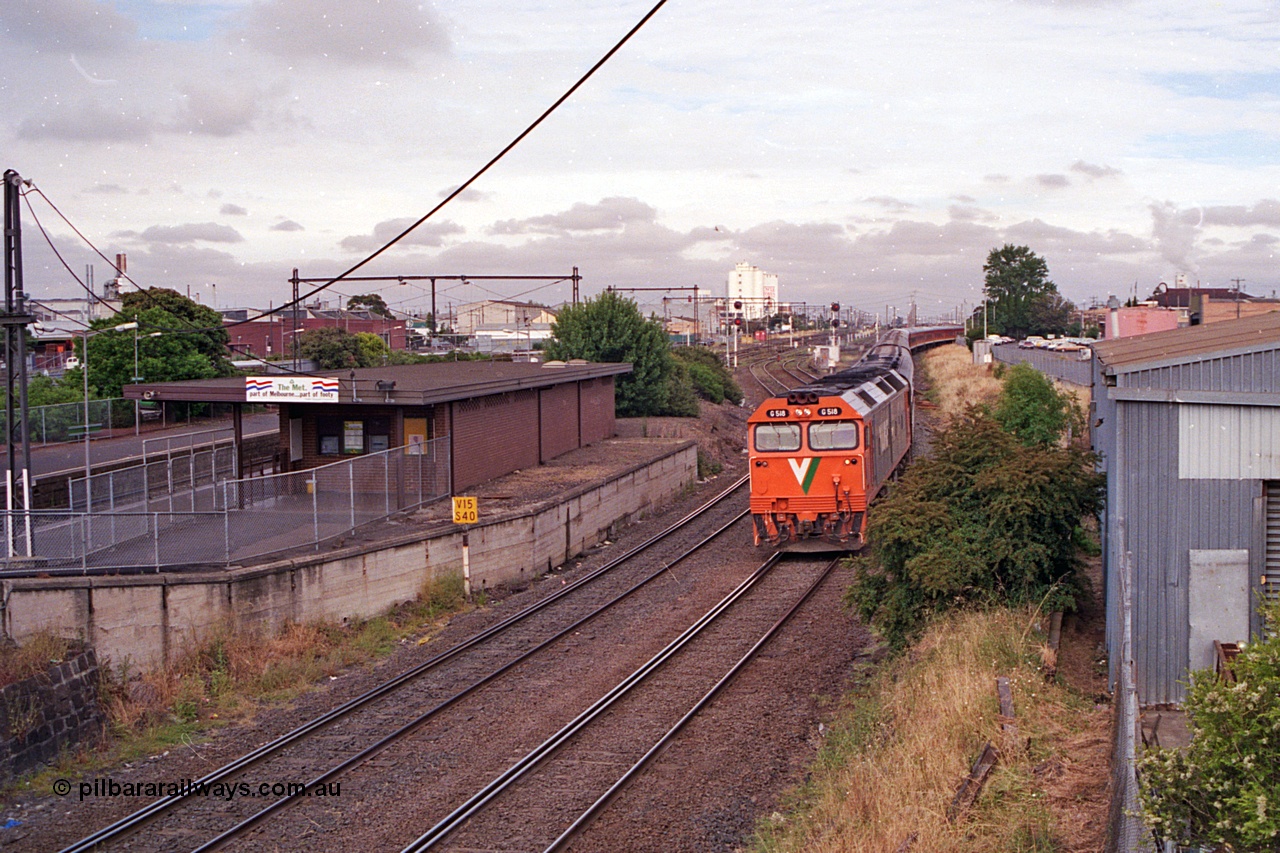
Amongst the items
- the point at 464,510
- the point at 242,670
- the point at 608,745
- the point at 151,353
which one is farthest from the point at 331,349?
the point at 608,745

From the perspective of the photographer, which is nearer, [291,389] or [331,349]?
[291,389]

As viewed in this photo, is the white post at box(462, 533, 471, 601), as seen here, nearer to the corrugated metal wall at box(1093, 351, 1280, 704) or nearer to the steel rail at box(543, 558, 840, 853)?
the steel rail at box(543, 558, 840, 853)

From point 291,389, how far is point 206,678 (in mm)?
7281

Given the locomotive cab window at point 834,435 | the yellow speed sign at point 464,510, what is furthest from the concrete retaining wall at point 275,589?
the locomotive cab window at point 834,435

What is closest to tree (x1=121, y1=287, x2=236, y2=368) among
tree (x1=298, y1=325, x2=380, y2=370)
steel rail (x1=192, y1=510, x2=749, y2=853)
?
tree (x1=298, y1=325, x2=380, y2=370)

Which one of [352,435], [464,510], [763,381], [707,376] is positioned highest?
[707,376]

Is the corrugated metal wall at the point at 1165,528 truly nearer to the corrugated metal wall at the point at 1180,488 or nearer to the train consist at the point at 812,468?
the corrugated metal wall at the point at 1180,488

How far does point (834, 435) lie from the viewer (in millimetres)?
18781

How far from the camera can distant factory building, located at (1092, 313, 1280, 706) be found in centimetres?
916

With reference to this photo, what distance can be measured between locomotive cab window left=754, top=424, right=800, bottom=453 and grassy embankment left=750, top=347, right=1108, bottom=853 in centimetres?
730

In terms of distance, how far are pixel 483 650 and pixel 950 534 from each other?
645 cm

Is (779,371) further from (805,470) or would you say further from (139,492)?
(139,492)

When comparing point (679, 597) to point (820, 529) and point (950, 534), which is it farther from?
point (950, 534)

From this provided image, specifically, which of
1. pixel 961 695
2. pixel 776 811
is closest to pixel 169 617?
pixel 776 811
